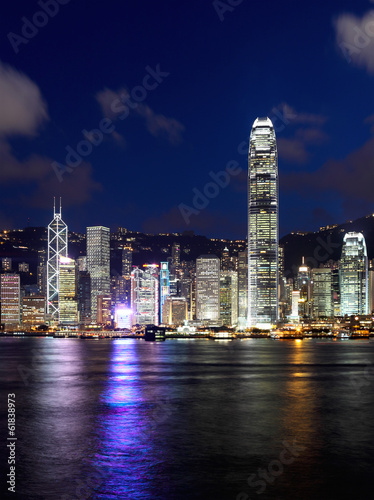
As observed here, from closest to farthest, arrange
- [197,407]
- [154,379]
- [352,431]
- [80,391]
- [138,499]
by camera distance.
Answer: [138,499]
[352,431]
[197,407]
[80,391]
[154,379]

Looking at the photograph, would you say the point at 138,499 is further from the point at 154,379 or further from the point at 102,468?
the point at 154,379

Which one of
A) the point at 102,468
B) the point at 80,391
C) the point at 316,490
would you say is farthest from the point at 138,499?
the point at 80,391

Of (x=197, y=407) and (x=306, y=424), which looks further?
(x=197, y=407)

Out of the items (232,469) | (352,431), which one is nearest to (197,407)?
(352,431)

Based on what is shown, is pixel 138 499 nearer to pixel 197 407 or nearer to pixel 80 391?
pixel 197 407

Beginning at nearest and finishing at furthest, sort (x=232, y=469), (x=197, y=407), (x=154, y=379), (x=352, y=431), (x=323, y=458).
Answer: (x=232, y=469) < (x=323, y=458) < (x=352, y=431) < (x=197, y=407) < (x=154, y=379)

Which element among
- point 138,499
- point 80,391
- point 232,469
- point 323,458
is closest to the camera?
point 138,499

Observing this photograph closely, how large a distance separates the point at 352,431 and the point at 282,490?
554 inches

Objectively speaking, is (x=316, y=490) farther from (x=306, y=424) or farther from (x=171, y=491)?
(x=306, y=424)

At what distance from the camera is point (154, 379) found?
221 feet

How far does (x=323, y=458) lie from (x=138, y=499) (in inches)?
410

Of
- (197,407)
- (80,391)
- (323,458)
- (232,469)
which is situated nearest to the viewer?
(232,469)

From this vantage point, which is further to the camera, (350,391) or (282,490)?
(350,391)

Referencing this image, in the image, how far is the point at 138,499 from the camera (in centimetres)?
2303
